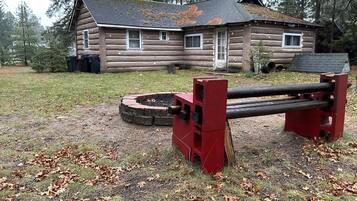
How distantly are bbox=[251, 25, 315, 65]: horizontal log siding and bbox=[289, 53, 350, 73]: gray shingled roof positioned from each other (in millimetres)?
538

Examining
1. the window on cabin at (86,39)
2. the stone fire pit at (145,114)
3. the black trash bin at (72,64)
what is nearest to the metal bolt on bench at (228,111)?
the stone fire pit at (145,114)

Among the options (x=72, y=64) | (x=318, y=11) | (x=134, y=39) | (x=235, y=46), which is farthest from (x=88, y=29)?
(x=318, y=11)

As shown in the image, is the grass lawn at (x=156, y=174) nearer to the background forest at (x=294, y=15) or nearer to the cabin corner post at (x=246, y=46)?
the cabin corner post at (x=246, y=46)

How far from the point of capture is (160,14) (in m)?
18.1

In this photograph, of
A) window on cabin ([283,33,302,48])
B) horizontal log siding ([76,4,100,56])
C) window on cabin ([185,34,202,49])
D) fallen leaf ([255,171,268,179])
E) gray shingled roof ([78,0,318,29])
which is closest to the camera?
fallen leaf ([255,171,268,179])

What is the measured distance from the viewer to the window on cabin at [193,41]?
17186mm

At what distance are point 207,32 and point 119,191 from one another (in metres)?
14.4

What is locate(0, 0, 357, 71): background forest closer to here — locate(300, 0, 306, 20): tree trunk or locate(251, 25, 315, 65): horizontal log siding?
locate(300, 0, 306, 20): tree trunk

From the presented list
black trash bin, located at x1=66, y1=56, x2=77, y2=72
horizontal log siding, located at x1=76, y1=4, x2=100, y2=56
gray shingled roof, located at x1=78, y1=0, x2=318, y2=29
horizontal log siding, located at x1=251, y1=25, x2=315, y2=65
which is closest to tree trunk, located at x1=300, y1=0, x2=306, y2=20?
horizontal log siding, located at x1=251, y1=25, x2=315, y2=65

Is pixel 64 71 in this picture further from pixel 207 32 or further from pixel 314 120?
pixel 314 120

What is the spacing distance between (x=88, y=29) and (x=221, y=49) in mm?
7429

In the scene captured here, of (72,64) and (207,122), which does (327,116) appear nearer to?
(207,122)

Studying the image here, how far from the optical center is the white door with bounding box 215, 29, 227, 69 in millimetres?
15781

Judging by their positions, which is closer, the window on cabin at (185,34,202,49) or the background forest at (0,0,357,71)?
the window on cabin at (185,34,202,49)
